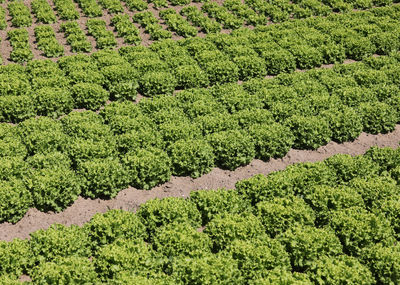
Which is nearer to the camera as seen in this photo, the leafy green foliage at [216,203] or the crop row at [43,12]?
the leafy green foliage at [216,203]

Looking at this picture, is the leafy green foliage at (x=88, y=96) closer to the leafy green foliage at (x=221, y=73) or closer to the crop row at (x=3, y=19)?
the leafy green foliage at (x=221, y=73)

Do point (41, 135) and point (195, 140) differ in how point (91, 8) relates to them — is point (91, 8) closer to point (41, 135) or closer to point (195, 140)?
point (41, 135)

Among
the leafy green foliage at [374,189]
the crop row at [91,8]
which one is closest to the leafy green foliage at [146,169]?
the leafy green foliage at [374,189]

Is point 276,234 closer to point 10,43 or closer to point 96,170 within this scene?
point 96,170

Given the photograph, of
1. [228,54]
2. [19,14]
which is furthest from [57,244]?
[19,14]

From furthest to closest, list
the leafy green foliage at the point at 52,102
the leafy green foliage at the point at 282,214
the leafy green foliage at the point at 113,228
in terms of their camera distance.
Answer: the leafy green foliage at the point at 52,102 < the leafy green foliage at the point at 282,214 < the leafy green foliage at the point at 113,228

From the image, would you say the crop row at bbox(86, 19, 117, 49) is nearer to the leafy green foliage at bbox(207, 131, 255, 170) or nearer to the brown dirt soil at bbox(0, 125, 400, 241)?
the leafy green foliage at bbox(207, 131, 255, 170)

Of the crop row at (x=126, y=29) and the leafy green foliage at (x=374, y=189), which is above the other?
the crop row at (x=126, y=29)
